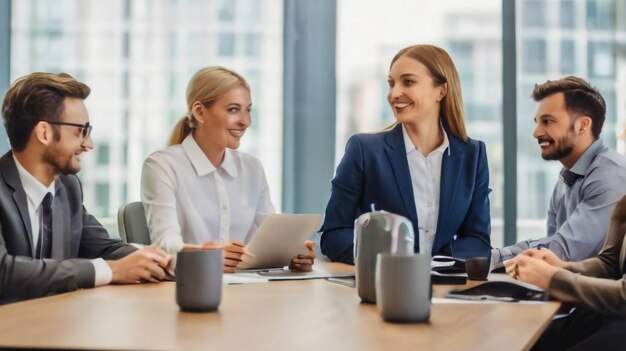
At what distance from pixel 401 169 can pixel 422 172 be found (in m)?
0.11

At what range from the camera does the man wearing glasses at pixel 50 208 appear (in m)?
2.30

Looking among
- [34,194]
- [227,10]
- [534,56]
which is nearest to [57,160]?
[34,194]

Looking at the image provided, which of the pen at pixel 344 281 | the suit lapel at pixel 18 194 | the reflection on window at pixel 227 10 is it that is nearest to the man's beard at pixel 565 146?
the pen at pixel 344 281

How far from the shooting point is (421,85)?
3465mm

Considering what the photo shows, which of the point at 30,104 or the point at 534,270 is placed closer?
the point at 534,270

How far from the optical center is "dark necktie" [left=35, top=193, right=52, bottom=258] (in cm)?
264

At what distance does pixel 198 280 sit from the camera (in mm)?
1927

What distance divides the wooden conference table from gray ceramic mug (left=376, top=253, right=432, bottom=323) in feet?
0.09

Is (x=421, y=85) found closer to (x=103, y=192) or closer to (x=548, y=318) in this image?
(x=548, y=318)

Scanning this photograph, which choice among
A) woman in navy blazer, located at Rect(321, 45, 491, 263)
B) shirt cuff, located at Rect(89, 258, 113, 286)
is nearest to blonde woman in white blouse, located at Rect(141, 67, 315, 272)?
woman in navy blazer, located at Rect(321, 45, 491, 263)

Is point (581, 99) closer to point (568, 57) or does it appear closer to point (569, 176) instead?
point (569, 176)

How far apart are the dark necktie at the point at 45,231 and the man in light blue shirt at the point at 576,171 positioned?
152 centimetres

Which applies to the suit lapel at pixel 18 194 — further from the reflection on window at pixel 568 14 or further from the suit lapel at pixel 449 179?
the reflection on window at pixel 568 14

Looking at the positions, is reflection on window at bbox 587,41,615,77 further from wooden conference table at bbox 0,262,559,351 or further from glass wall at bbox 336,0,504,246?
wooden conference table at bbox 0,262,559,351
